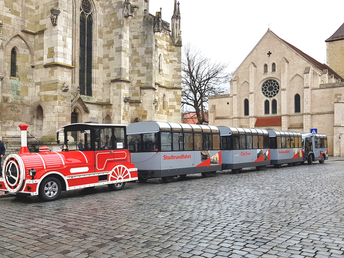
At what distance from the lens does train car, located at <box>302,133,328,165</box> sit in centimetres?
2853

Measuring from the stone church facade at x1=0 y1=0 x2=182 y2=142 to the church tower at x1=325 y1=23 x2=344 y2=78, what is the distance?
37449 millimetres

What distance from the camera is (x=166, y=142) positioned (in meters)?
15.1

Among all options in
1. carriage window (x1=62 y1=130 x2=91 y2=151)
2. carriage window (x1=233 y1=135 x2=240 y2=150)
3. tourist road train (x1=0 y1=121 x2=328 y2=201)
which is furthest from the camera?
carriage window (x1=233 y1=135 x2=240 y2=150)

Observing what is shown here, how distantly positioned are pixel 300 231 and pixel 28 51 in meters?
18.1

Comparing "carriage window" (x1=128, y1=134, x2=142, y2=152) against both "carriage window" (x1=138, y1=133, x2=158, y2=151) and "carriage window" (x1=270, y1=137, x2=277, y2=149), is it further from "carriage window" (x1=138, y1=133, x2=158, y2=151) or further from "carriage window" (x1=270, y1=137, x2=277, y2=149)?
"carriage window" (x1=270, y1=137, x2=277, y2=149)

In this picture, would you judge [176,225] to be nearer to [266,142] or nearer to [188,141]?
[188,141]

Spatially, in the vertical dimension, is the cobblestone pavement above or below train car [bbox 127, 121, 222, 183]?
below

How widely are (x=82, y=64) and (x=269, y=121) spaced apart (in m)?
31.3

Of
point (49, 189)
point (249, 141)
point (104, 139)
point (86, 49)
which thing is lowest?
point (49, 189)

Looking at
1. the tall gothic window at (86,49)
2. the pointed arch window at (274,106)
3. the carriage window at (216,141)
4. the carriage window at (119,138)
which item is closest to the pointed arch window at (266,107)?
the pointed arch window at (274,106)

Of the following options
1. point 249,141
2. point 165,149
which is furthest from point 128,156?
point 249,141

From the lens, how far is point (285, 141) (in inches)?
1012

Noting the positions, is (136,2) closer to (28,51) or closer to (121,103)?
(121,103)

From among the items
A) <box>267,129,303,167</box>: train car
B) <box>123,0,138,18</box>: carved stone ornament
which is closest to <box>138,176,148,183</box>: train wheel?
<box>267,129,303,167</box>: train car
